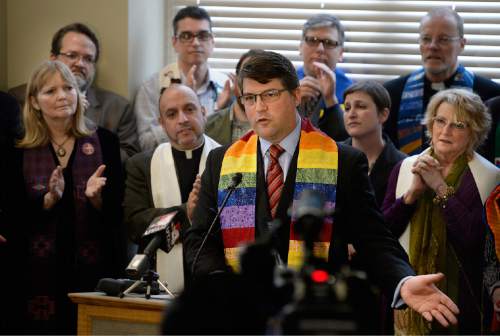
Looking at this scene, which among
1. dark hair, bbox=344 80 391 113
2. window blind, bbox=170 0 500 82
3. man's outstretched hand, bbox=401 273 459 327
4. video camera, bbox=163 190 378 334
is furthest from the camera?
window blind, bbox=170 0 500 82

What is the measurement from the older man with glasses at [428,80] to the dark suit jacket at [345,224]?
1974mm

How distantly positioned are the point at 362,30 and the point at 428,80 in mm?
1140

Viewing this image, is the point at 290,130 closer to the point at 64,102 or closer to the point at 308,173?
the point at 308,173

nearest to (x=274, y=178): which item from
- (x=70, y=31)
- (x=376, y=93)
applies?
(x=376, y=93)

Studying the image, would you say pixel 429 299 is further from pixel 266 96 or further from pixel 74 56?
pixel 74 56

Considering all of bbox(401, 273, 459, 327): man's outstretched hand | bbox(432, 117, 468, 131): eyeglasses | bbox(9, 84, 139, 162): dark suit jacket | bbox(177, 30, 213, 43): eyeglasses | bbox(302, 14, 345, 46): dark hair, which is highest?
bbox(302, 14, 345, 46): dark hair

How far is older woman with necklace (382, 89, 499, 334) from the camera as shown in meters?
4.99

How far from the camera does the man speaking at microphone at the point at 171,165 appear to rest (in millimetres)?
5570

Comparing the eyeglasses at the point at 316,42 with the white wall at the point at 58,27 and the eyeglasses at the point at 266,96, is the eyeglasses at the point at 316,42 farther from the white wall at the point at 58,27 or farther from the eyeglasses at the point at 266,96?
the eyeglasses at the point at 266,96

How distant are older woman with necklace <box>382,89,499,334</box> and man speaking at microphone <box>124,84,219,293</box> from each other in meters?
1.19

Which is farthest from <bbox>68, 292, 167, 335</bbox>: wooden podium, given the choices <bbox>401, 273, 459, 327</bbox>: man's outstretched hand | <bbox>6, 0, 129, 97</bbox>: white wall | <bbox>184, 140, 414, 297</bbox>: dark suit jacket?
<bbox>6, 0, 129, 97</bbox>: white wall

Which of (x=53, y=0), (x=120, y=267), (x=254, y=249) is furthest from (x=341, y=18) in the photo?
(x=254, y=249)

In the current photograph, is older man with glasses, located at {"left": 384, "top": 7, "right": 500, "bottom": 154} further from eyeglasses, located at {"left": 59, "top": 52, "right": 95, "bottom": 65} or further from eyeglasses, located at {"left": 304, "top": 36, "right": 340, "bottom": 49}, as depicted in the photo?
eyeglasses, located at {"left": 59, "top": 52, "right": 95, "bottom": 65}

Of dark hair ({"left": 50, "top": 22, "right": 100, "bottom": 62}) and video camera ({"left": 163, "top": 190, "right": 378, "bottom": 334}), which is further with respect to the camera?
dark hair ({"left": 50, "top": 22, "right": 100, "bottom": 62})
